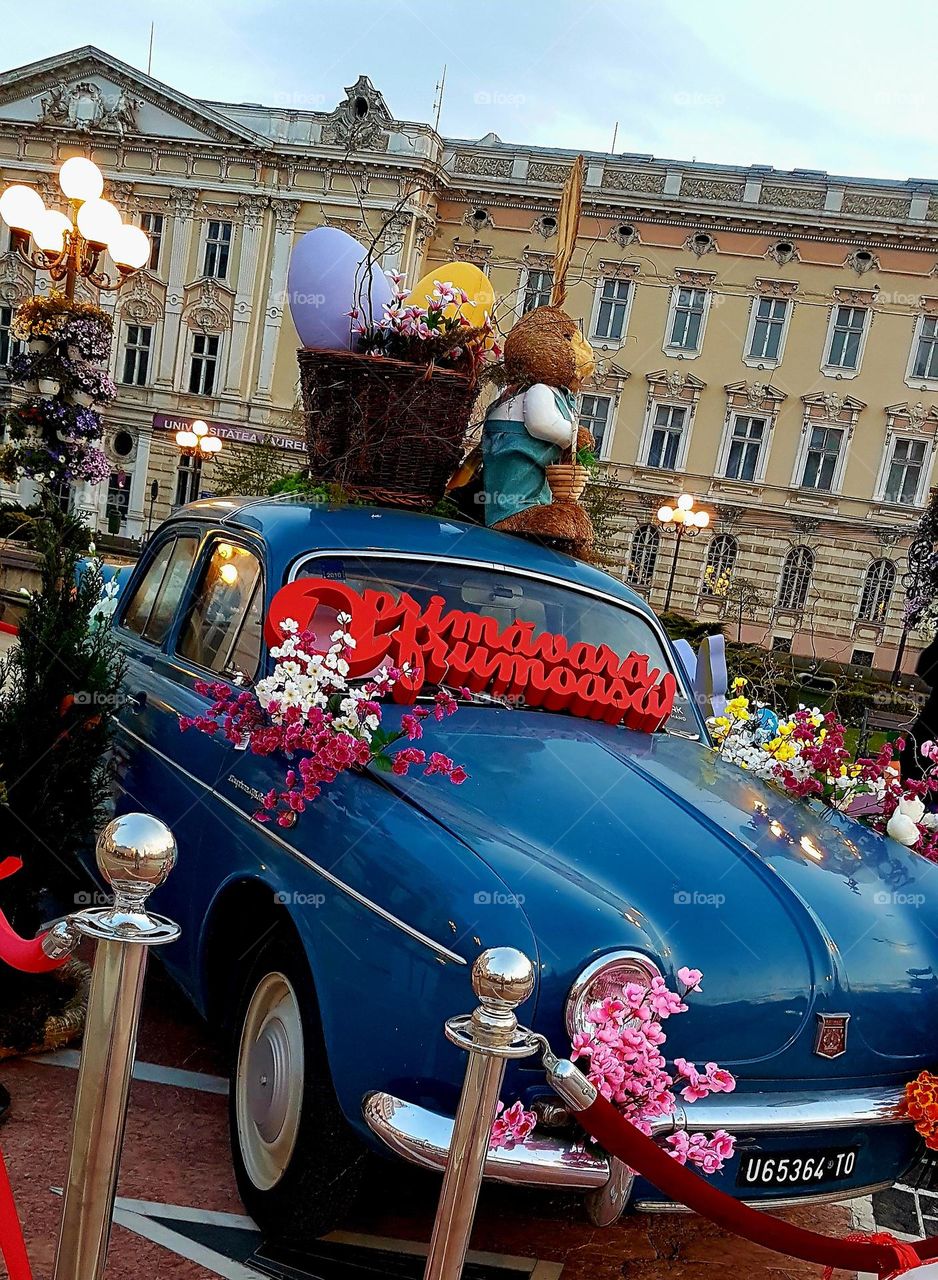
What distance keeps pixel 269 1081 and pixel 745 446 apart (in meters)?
36.8

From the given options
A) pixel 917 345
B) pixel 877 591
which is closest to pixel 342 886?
pixel 877 591

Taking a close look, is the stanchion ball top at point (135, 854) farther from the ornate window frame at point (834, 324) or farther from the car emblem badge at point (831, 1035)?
the ornate window frame at point (834, 324)

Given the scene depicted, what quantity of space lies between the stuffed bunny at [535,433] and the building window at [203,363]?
1466 inches

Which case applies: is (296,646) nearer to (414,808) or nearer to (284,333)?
(414,808)

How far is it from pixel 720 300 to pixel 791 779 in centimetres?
3603

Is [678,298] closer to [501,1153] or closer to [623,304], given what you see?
[623,304]

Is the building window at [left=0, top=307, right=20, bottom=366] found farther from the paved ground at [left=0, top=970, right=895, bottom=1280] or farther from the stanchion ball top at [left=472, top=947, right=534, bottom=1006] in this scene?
the stanchion ball top at [left=472, top=947, right=534, bottom=1006]

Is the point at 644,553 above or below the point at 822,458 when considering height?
below

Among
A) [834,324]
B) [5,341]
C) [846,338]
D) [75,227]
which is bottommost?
[5,341]

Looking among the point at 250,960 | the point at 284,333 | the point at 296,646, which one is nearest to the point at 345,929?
the point at 250,960

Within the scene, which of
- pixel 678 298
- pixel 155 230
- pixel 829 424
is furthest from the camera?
pixel 155 230

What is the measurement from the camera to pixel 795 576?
124ft

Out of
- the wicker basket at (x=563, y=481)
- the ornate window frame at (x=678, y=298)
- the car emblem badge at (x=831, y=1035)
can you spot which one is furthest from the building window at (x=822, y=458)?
the car emblem badge at (x=831, y=1035)

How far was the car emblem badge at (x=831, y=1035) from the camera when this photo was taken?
2.88m
